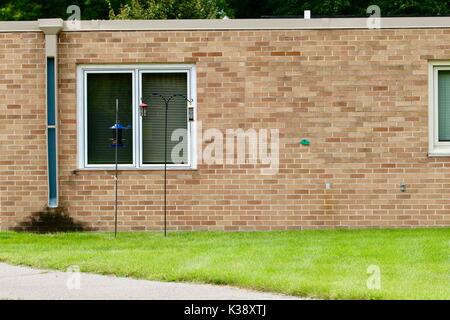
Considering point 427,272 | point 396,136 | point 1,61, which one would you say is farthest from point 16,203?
point 427,272

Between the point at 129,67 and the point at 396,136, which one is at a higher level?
the point at 129,67

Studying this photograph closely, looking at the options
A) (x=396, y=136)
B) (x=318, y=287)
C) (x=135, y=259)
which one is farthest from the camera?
(x=396, y=136)

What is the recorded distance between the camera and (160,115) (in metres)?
16.9

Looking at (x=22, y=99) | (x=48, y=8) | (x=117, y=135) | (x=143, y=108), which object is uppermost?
(x=48, y=8)

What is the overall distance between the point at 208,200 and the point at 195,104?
5.02ft

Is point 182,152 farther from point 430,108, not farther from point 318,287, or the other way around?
point 318,287

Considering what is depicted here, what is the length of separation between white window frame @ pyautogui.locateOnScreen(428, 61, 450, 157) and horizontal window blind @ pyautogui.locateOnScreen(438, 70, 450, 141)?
0.24 feet

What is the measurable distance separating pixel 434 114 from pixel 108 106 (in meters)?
5.17

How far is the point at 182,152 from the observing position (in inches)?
663

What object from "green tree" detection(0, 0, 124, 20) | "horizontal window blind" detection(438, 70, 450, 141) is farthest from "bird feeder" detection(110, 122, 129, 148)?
"green tree" detection(0, 0, 124, 20)

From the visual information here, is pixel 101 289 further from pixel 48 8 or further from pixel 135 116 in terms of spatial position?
pixel 48 8

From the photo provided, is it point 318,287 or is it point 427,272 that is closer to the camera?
point 318,287

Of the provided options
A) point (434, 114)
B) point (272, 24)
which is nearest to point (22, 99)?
point (272, 24)

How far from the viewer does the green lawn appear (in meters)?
10.3
